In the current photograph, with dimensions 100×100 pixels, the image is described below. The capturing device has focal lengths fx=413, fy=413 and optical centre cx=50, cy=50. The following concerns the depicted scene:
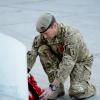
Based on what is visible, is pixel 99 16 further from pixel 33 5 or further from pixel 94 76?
pixel 94 76

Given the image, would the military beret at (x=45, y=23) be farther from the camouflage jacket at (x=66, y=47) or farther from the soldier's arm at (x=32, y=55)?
the soldier's arm at (x=32, y=55)

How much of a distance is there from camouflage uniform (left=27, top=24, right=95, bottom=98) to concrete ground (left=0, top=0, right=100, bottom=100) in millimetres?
576

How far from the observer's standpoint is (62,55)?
14.6 ft

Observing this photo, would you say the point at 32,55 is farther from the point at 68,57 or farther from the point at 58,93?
the point at 58,93

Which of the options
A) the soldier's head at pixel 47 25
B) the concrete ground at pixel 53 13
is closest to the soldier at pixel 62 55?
the soldier's head at pixel 47 25

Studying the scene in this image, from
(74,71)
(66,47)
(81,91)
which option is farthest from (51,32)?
(81,91)

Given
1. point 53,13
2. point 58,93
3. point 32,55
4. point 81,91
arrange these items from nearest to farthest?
point 32,55, point 81,91, point 58,93, point 53,13

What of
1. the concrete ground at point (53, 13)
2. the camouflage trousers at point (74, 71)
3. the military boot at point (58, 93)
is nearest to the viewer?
the camouflage trousers at point (74, 71)

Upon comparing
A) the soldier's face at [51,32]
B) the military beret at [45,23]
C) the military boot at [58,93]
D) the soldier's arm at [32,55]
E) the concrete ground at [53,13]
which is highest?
the military beret at [45,23]

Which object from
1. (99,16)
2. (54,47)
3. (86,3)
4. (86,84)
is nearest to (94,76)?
(86,84)

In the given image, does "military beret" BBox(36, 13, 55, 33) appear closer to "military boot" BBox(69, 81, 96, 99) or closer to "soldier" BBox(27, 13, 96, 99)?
"soldier" BBox(27, 13, 96, 99)

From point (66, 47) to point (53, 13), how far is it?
17.0ft

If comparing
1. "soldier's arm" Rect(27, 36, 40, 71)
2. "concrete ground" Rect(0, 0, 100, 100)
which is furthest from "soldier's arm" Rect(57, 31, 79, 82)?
"concrete ground" Rect(0, 0, 100, 100)

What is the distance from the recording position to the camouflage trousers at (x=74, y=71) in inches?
177
